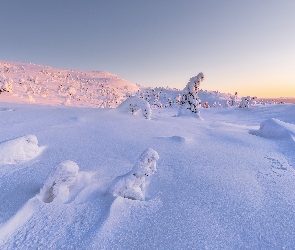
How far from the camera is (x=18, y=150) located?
9.13ft

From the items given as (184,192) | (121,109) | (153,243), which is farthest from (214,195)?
(121,109)

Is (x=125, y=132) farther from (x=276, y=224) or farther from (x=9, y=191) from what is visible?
(x=276, y=224)

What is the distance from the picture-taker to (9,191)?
2.04m

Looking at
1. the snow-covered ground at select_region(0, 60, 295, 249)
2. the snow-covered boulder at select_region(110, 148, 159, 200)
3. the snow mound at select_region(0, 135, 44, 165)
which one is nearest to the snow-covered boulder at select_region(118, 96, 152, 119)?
the snow-covered ground at select_region(0, 60, 295, 249)

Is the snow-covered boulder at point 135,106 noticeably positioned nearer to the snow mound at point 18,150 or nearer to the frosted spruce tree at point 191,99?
the snow mound at point 18,150

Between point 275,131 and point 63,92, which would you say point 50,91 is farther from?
point 275,131

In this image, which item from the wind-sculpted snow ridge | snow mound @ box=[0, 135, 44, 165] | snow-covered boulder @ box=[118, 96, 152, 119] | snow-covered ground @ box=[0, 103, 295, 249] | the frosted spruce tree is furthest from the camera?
the wind-sculpted snow ridge

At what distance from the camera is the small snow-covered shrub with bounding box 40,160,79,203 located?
1958mm

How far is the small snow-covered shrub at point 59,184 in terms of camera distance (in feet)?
6.42

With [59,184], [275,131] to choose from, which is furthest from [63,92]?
[59,184]

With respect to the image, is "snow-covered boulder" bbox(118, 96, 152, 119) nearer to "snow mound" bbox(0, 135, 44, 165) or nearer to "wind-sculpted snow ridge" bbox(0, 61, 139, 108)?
"snow mound" bbox(0, 135, 44, 165)

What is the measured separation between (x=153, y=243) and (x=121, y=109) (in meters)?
5.04

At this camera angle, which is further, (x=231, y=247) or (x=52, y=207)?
(x=52, y=207)

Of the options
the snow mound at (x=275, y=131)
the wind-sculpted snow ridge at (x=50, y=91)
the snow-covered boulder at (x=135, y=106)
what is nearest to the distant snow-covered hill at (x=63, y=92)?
the wind-sculpted snow ridge at (x=50, y=91)
